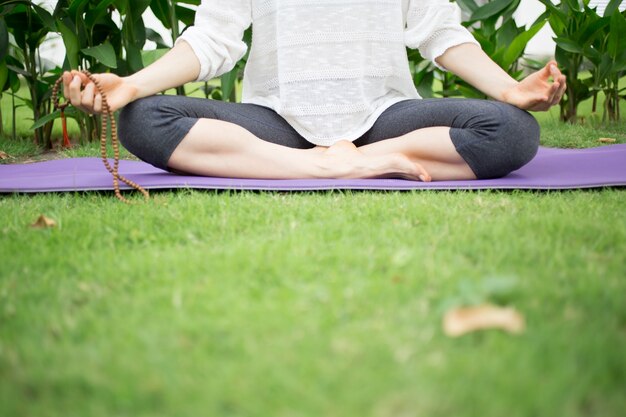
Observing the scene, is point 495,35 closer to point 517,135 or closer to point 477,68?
point 477,68

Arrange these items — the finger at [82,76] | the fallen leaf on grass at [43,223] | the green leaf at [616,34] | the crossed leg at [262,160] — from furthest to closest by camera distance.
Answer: the green leaf at [616,34], the crossed leg at [262,160], the finger at [82,76], the fallen leaf on grass at [43,223]

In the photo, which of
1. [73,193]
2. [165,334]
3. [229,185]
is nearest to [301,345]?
[165,334]

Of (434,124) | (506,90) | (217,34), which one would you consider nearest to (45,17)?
(217,34)

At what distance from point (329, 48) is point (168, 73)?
0.46 meters

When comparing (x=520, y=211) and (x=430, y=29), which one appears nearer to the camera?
(x=520, y=211)

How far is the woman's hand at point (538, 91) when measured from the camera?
1616mm

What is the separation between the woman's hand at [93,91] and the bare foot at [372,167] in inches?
21.0

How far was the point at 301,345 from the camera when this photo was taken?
735mm

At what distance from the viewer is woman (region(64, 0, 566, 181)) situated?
1.71 meters

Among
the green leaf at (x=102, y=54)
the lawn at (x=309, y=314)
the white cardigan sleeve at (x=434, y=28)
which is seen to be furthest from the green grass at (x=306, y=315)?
the green leaf at (x=102, y=54)

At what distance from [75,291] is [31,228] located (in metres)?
0.44

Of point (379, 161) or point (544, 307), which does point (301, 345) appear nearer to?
point (544, 307)

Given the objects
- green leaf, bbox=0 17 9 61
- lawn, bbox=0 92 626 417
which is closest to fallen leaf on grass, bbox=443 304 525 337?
lawn, bbox=0 92 626 417

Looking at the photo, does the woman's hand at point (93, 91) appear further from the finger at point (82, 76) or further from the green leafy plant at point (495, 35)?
the green leafy plant at point (495, 35)
